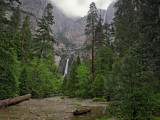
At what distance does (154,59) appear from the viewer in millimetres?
9086

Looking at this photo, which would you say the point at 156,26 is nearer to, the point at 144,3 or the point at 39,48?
the point at 144,3

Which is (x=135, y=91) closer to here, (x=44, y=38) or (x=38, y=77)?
(x=38, y=77)

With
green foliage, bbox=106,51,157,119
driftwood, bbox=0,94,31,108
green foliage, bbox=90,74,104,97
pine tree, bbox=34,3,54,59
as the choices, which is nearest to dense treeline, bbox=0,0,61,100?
pine tree, bbox=34,3,54,59

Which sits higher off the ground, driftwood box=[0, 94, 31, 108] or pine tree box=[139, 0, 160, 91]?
pine tree box=[139, 0, 160, 91]

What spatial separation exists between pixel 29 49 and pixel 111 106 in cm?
2377

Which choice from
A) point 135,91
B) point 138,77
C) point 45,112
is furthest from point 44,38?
point 135,91

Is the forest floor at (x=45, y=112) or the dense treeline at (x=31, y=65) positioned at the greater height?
the dense treeline at (x=31, y=65)

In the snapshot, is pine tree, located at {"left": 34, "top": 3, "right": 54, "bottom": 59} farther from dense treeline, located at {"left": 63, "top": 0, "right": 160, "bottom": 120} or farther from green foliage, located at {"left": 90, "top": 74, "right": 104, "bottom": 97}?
green foliage, located at {"left": 90, "top": 74, "right": 104, "bottom": 97}

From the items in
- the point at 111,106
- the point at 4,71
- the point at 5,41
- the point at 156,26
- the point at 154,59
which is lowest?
the point at 111,106

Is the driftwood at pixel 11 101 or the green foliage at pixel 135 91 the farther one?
the driftwood at pixel 11 101

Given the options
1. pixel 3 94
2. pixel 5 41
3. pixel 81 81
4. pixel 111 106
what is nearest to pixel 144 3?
pixel 111 106

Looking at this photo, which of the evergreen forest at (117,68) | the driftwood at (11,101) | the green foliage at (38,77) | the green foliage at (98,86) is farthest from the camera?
the green foliage at (38,77)

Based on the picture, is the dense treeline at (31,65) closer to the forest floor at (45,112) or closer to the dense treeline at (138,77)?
the forest floor at (45,112)

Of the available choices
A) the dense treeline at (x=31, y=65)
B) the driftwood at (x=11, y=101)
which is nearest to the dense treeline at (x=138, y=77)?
the dense treeline at (x=31, y=65)
